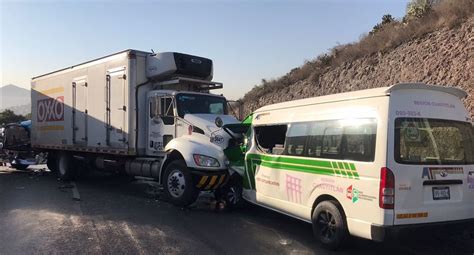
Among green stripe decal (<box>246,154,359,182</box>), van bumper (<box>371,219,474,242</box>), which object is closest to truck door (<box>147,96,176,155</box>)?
green stripe decal (<box>246,154,359,182</box>)

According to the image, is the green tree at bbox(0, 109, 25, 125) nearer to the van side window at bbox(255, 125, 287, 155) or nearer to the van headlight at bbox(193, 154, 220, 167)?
the van headlight at bbox(193, 154, 220, 167)

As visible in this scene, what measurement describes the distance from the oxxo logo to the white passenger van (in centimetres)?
1088

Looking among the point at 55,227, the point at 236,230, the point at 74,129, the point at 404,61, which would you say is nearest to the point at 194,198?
the point at 236,230

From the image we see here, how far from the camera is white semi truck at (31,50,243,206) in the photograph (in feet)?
32.9

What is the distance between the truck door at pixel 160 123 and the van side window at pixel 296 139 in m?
4.19

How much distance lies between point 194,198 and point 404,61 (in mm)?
11745

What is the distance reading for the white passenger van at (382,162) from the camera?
18.7 feet

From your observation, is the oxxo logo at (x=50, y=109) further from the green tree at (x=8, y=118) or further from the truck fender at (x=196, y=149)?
the green tree at (x=8, y=118)

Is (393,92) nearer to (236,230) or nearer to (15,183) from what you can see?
(236,230)

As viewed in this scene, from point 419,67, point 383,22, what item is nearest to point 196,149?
point 419,67

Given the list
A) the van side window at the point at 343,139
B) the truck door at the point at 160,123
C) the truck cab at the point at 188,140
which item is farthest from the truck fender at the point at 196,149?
the van side window at the point at 343,139

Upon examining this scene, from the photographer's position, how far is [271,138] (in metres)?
8.47

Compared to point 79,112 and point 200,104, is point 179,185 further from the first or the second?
point 79,112

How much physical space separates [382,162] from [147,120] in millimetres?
7669
